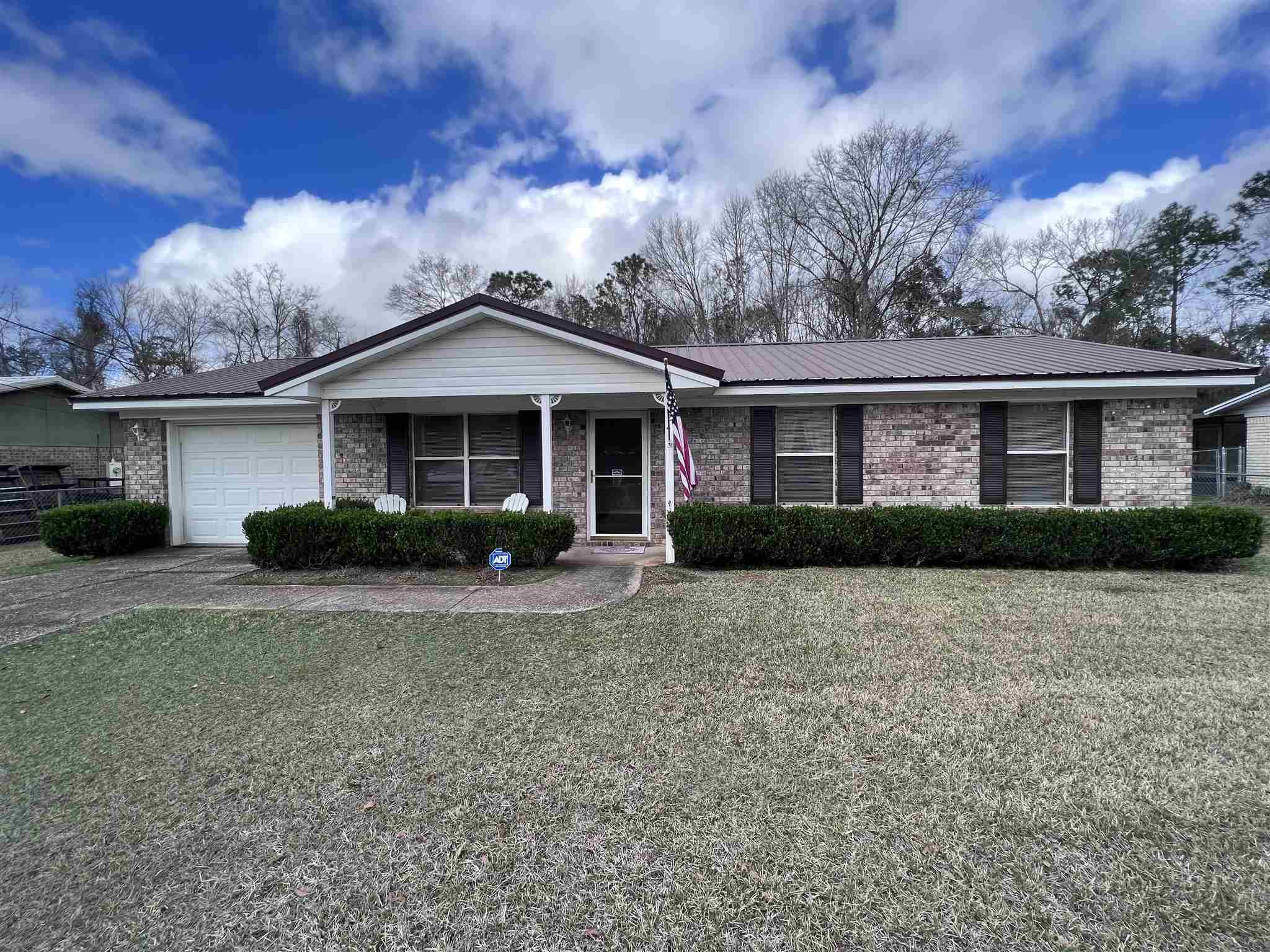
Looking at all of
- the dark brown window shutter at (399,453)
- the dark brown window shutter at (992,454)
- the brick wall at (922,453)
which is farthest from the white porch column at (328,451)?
the dark brown window shutter at (992,454)

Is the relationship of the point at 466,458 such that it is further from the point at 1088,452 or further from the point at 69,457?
the point at 69,457

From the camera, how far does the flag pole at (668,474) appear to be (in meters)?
7.98

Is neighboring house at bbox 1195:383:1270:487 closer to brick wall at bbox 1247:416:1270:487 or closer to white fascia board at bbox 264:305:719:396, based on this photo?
brick wall at bbox 1247:416:1270:487

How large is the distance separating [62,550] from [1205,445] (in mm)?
38519

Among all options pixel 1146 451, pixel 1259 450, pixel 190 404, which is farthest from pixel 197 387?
pixel 1259 450

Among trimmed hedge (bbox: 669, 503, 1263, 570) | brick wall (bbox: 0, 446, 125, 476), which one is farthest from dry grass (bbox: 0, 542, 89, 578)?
trimmed hedge (bbox: 669, 503, 1263, 570)

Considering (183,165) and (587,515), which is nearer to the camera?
(587,515)

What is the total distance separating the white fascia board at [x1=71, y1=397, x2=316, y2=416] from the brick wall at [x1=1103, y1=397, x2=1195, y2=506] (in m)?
12.7

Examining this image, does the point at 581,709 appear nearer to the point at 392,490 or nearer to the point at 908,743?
the point at 908,743

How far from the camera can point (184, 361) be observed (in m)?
32.7

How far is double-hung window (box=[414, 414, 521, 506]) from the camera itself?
10.5m

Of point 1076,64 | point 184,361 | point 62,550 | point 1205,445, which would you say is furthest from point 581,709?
point 184,361

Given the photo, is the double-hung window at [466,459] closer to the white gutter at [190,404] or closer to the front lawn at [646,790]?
the white gutter at [190,404]

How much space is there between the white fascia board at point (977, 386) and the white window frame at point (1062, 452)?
1.32 feet
